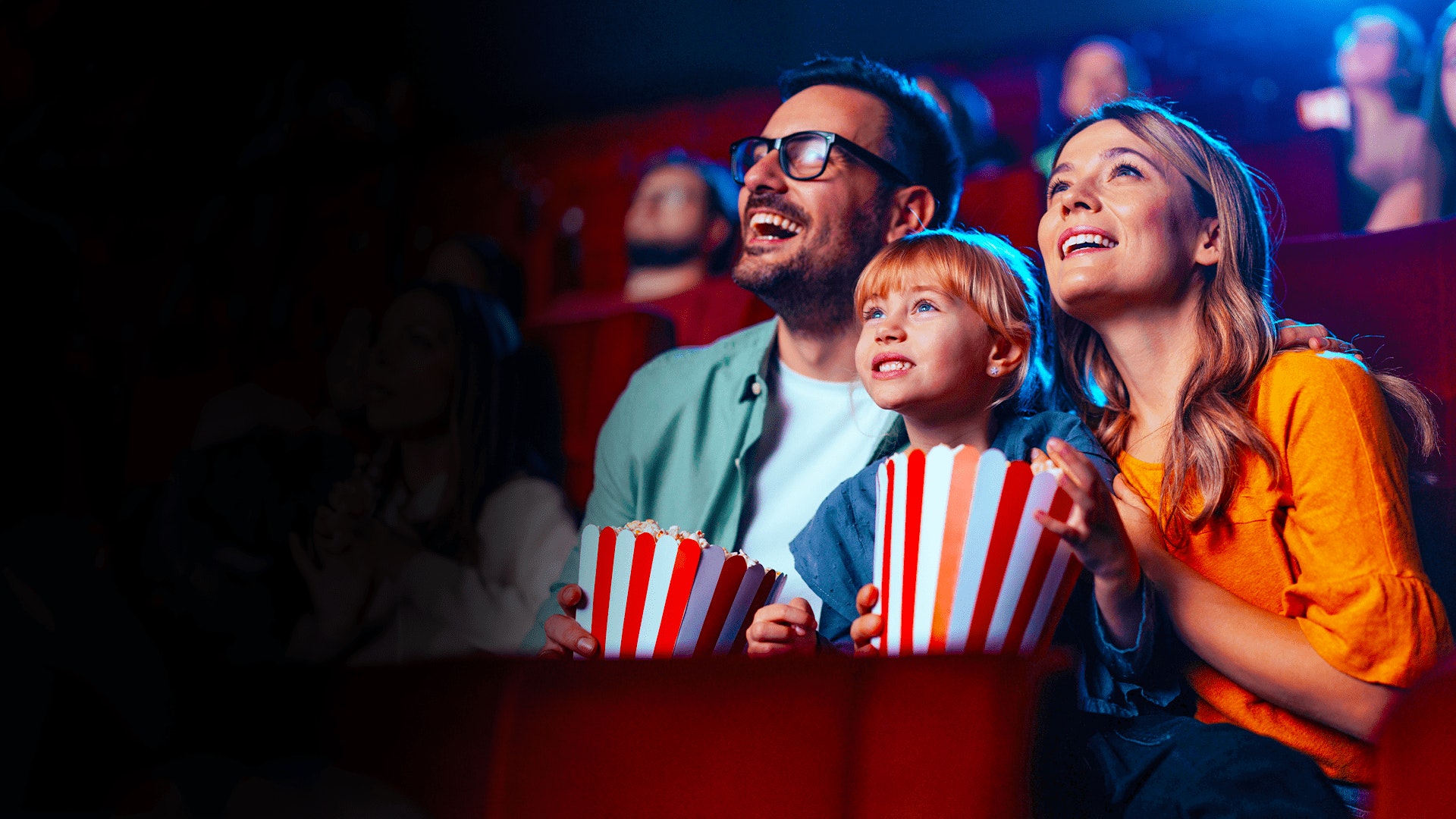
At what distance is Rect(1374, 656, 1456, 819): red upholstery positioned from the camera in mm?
1100

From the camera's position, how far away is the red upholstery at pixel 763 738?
122 cm

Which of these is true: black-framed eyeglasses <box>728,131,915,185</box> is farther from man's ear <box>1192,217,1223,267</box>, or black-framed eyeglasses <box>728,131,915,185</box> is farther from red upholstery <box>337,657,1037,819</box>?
red upholstery <box>337,657,1037,819</box>

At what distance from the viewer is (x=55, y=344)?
8.65 feet

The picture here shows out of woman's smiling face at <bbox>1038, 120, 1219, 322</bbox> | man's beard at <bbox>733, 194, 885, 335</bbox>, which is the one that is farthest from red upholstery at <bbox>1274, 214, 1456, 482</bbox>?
man's beard at <bbox>733, 194, 885, 335</bbox>

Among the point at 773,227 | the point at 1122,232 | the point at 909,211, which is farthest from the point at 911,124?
the point at 1122,232

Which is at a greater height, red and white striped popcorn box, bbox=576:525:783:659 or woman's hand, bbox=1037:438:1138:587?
woman's hand, bbox=1037:438:1138:587

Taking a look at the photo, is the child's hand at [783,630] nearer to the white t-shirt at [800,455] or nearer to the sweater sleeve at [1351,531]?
the white t-shirt at [800,455]

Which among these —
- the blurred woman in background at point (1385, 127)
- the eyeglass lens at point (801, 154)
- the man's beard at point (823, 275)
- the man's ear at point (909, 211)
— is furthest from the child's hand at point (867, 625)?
the blurred woman in background at point (1385, 127)

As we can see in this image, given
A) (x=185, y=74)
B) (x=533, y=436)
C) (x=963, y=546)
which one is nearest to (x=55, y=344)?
(x=185, y=74)

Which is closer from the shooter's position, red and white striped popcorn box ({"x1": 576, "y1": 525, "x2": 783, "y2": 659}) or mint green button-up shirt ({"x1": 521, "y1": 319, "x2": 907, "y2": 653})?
red and white striped popcorn box ({"x1": 576, "y1": 525, "x2": 783, "y2": 659})

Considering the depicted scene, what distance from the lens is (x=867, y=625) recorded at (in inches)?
50.4

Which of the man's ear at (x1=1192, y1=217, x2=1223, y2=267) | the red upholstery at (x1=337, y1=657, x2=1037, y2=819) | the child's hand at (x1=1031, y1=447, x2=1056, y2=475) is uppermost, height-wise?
the man's ear at (x1=1192, y1=217, x2=1223, y2=267)

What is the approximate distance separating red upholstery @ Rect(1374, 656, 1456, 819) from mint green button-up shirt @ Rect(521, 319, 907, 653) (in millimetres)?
868

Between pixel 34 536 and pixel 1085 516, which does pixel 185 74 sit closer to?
pixel 34 536
